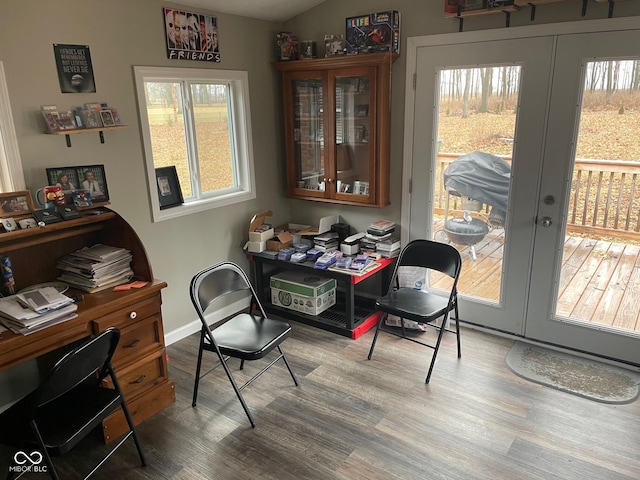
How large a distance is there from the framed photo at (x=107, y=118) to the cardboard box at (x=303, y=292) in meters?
1.69

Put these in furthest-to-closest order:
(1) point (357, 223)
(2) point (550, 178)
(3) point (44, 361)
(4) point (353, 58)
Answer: (1) point (357, 223), (4) point (353, 58), (2) point (550, 178), (3) point (44, 361)

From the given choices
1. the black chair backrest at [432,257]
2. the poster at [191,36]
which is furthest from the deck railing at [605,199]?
the poster at [191,36]

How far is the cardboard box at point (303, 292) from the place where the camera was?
3.73m

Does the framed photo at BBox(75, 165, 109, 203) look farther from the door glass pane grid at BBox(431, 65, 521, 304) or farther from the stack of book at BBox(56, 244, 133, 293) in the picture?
the door glass pane grid at BBox(431, 65, 521, 304)

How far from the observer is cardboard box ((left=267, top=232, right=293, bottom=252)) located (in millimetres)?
3873

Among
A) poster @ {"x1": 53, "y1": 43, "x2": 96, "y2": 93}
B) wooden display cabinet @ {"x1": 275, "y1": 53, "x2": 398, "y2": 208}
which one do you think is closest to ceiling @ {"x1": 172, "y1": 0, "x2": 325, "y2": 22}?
wooden display cabinet @ {"x1": 275, "y1": 53, "x2": 398, "y2": 208}

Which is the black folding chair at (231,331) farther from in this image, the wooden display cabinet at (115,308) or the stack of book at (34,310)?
the stack of book at (34,310)

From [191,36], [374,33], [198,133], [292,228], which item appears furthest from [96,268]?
[374,33]

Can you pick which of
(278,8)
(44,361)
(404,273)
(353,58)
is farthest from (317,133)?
(44,361)

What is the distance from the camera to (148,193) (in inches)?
126

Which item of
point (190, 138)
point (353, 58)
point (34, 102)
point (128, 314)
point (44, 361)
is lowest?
point (44, 361)

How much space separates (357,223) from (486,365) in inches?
59.5

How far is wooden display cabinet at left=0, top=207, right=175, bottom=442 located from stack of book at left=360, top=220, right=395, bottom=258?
1.68m

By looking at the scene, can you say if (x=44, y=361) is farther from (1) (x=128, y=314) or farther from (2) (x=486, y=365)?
(2) (x=486, y=365)
